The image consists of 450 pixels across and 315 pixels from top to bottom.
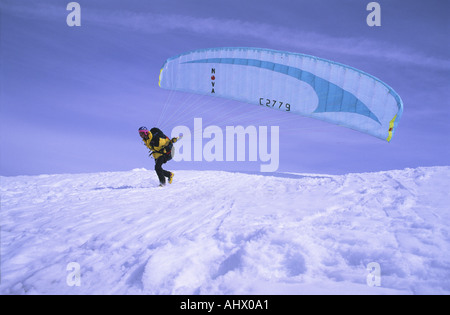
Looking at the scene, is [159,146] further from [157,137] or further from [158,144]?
[157,137]

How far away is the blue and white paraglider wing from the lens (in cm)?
858

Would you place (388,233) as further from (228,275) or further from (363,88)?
(363,88)

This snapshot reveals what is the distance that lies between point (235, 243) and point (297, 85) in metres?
7.40

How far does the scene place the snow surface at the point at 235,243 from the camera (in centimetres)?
317

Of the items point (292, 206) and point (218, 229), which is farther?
point (292, 206)

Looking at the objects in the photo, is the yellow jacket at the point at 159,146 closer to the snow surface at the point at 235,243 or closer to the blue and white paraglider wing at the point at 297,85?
the snow surface at the point at 235,243

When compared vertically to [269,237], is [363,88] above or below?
above

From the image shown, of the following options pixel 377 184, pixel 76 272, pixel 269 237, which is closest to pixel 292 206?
pixel 269 237

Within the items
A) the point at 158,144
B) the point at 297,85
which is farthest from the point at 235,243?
the point at 297,85

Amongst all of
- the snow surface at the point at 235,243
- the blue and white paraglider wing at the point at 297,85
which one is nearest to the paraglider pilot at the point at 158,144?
the snow surface at the point at 235,243

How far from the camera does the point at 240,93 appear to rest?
1059 centimetres

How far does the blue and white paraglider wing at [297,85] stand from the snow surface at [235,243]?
2.98 metres

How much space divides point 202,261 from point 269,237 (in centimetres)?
125

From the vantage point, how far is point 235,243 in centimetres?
406
